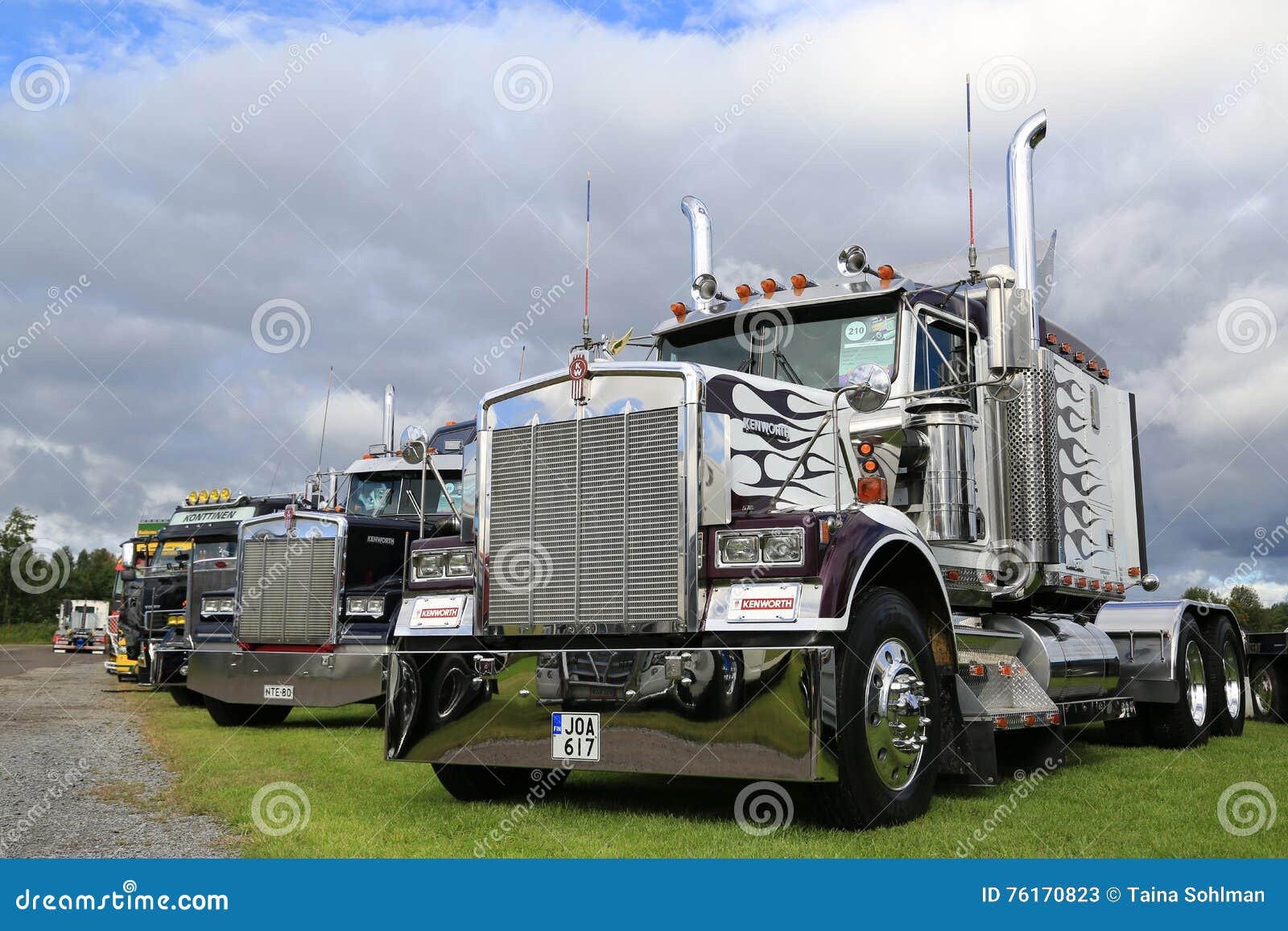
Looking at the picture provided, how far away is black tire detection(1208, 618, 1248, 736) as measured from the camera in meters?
10.8

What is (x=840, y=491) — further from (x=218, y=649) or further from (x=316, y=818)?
(x=218, y=649)

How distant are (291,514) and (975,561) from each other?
7.76 m

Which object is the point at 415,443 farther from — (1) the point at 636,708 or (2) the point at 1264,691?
(2) the point at 1264,691

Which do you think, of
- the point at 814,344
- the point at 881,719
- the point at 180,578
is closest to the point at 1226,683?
the point at 814,344

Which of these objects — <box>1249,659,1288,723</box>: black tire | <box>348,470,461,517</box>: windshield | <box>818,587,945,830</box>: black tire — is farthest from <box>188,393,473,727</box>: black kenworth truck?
<box>1249,659,1288,723</box>: black tire

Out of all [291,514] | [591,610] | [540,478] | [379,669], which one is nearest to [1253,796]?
[591,610]

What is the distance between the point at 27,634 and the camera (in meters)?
71.8

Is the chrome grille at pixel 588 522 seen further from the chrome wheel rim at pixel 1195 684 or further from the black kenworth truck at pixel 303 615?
the chrome wheel rim at pixel 1195 684

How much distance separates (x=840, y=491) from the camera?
6703 millimetres

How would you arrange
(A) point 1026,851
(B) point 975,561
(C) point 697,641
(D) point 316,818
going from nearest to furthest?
(A) point 1026,851, (C) point 697,641, (D) point 316,818, (B) point 975,561
